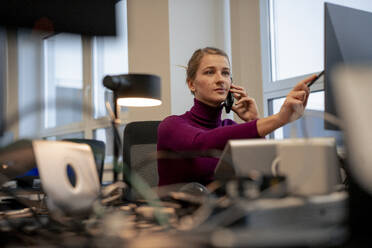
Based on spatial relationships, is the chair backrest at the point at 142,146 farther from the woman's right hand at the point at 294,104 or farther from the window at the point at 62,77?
the window at the point at 62,77

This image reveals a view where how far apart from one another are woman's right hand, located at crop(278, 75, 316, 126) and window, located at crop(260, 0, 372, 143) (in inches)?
49.9

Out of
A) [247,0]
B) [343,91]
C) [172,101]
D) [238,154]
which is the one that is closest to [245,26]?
[247,0]

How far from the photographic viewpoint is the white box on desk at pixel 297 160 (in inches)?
24.7

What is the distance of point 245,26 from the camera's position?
9.14ft

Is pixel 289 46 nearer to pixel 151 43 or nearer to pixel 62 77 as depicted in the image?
pixel 151 43

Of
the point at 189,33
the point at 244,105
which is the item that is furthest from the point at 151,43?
the point at 244,105

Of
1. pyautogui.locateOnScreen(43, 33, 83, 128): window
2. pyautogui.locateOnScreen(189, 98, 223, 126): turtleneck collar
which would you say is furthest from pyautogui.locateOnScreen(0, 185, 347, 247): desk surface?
pyautogui.locateOnScreen(43, 33, 83, 128): window

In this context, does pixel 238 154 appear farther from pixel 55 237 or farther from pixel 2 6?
pixel 2 6

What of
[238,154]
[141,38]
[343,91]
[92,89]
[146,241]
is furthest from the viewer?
[92,89]

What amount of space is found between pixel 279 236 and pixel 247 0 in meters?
2.58

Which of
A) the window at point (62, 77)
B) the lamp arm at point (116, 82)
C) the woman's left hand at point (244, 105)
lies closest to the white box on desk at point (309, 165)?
the lamp arm at point (116, 82)

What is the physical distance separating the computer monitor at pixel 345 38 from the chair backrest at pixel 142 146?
120cm

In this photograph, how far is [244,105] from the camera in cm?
176

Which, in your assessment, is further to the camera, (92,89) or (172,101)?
(92,89)
